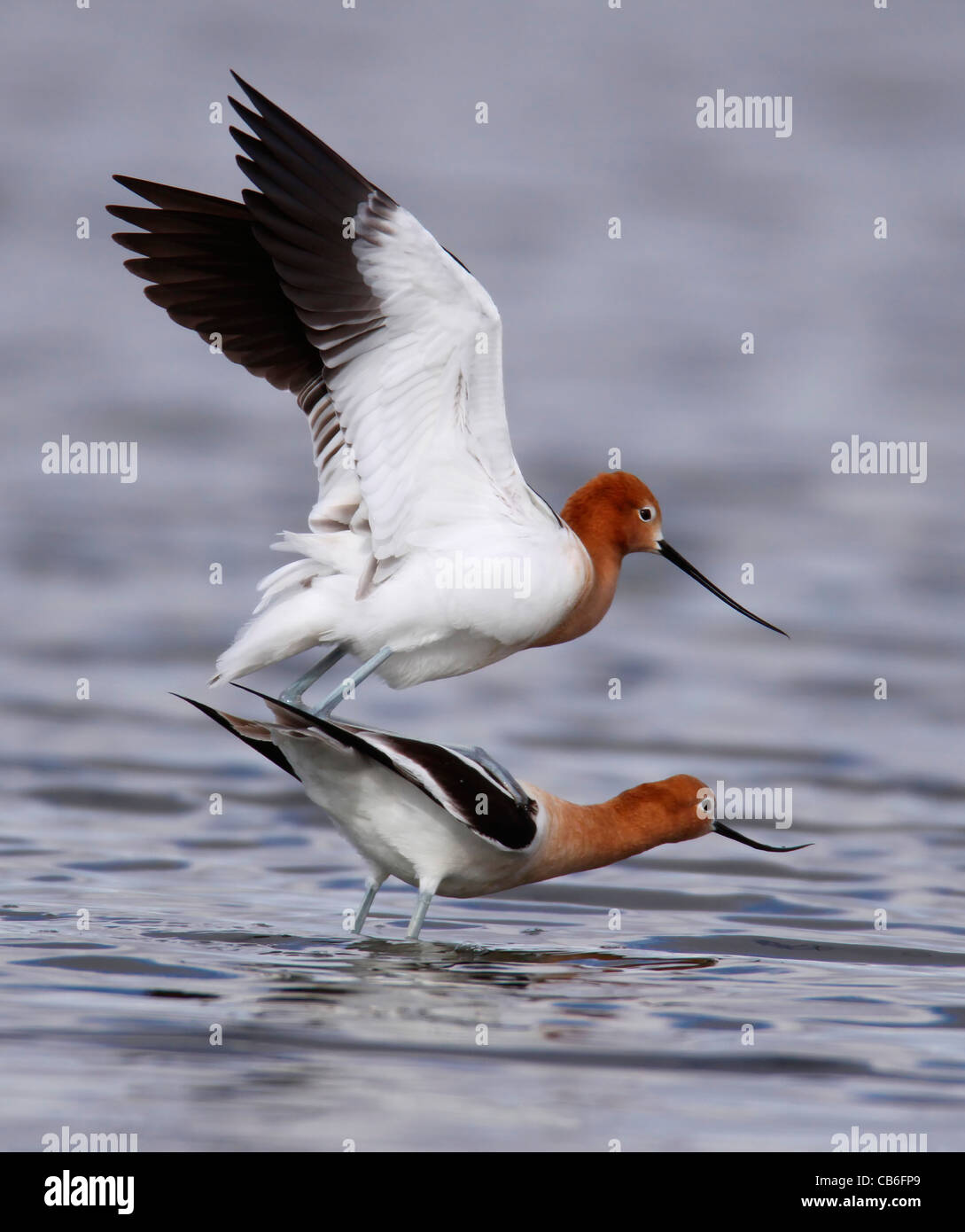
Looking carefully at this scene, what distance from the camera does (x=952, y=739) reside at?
18.6m

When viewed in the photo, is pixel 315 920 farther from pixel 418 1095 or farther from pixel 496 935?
pixel 418 1095

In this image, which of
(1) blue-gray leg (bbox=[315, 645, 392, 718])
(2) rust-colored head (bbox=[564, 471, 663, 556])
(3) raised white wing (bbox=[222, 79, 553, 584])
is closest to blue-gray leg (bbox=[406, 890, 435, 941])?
(1) blue-gray leg (bbox=[315, 645, 392, 718])

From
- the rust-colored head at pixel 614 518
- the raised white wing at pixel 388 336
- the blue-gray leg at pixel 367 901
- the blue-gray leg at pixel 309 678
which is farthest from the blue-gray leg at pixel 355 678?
the rust-colored head at pixel 614 518

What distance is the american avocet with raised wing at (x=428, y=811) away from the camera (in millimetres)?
9242

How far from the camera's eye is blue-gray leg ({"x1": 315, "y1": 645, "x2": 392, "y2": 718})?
9.78 metres

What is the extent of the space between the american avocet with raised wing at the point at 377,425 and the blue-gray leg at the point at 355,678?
0.01m

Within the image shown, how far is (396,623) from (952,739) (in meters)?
10.1

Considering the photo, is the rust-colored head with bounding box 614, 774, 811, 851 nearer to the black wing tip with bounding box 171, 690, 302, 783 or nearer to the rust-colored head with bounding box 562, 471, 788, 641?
the rust-colored head with bounding box 562, 471, 788, 641

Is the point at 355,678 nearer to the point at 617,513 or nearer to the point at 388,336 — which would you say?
the point at 388,336

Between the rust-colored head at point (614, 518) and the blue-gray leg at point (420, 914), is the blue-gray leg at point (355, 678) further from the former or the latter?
the rust-colored head at point (614, 518)

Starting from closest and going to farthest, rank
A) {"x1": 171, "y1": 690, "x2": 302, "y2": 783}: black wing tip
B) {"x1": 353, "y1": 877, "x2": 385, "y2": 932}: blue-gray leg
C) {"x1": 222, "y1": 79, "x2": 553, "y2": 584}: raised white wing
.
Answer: {"x1": 222, "y1": 79, "x2": 553, "y2": 584}: raised white wing, {"x1": 171, "y1": 690, "x2": 302, "y2": 783}: black wing tip, {"x1": 353, "y1": 877, "x2": 385, "y2": 932}: blue-gray leg

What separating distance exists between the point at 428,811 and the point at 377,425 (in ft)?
6.13

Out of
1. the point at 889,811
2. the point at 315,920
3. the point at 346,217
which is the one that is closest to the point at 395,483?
the point at 346,217
